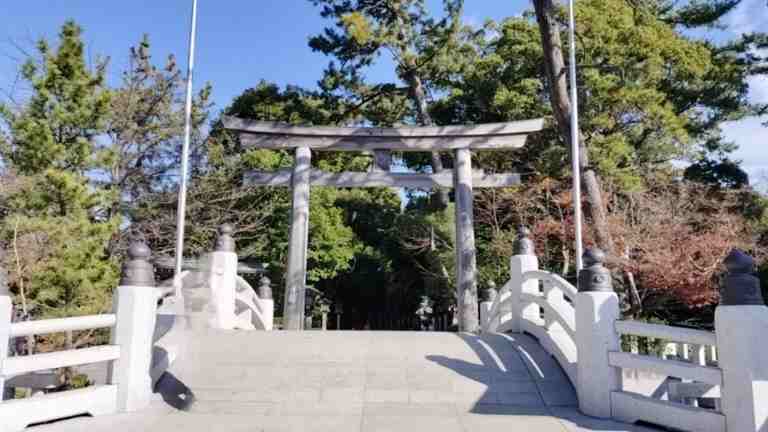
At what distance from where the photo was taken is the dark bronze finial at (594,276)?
4.70m

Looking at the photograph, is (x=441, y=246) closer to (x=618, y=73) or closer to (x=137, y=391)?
(x=618, y=73)

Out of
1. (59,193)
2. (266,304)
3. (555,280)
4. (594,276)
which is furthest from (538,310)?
(59,193)

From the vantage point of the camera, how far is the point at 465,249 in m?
10.3

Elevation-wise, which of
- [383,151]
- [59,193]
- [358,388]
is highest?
[383,151]

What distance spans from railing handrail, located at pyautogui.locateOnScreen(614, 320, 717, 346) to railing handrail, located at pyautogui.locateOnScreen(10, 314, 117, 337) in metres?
Result: 4.50

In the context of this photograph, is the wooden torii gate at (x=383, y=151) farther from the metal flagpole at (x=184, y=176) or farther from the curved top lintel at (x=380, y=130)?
the metal flagpole at (x=184, y=176)

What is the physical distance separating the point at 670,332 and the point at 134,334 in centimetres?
456

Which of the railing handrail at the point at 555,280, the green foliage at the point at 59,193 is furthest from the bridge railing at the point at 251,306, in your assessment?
the railing handrail at the point at 555,280

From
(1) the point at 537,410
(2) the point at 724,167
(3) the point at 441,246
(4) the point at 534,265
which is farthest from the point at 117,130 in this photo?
(2) the point at 724,167

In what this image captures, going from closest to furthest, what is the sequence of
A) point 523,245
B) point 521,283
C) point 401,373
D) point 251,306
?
point 401,373, point 521,283, point 523,245, point 251,306

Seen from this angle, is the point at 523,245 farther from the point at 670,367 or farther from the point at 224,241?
the point at 224,241

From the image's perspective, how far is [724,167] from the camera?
1875 centimetres

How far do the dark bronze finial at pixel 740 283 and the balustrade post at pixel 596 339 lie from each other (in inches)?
42.1

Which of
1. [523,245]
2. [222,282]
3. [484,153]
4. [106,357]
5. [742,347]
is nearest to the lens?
[742,347]
